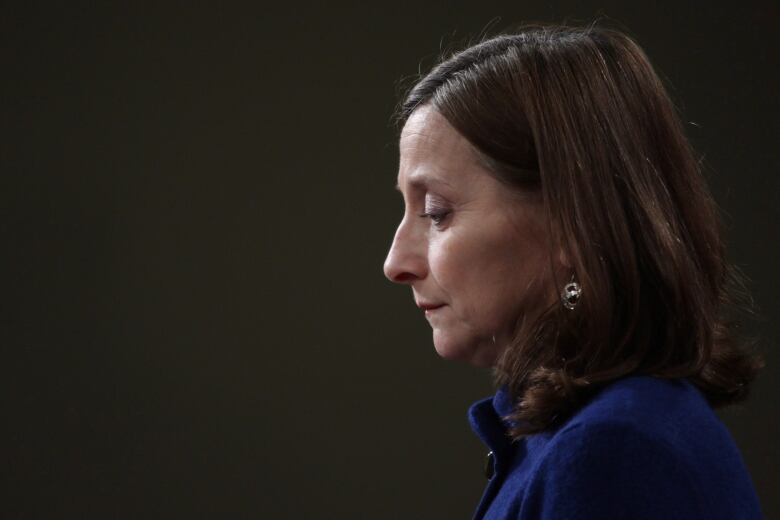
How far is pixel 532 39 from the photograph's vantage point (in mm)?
1045

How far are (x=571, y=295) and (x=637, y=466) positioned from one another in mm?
218

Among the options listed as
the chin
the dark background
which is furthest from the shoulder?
the dark background

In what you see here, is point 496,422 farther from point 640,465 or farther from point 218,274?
point 218,274

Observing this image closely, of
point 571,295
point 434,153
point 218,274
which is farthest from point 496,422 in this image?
point 218,274

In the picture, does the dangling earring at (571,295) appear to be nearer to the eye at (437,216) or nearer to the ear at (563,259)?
the ear at (563,259)

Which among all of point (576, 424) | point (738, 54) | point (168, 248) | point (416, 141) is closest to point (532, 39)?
point (416, 141)

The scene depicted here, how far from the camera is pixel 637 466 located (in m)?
0.76

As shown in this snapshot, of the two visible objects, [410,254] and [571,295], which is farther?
[410,254]

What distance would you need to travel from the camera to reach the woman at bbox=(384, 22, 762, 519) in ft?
2.60

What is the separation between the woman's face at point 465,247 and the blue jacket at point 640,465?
6.5 inches

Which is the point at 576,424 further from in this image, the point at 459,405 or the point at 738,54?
the point at 738,54

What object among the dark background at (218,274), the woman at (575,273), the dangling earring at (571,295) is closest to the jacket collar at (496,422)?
the woman at (575,273)

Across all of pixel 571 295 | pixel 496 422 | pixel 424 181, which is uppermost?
pixel 424 181

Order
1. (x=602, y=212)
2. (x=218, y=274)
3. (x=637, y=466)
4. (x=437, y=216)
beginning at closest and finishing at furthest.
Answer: (x=637, y=466) → (x=602, y=212) → (x=437, y=216) → (x=218, y=274)
